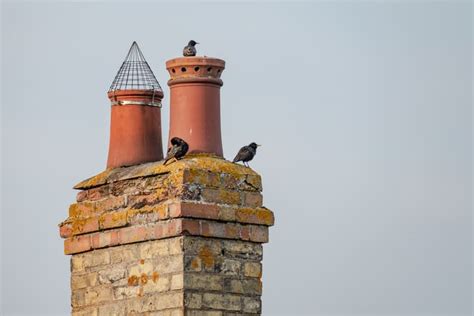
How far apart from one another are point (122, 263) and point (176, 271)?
0.61m

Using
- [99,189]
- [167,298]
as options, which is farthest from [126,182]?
[167,298]

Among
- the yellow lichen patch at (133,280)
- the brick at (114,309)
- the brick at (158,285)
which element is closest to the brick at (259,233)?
the brick at (158,285)

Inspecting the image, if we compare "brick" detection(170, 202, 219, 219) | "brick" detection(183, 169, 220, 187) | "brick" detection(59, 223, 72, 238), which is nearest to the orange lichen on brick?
"brick" detection(170, 202, 219, 219)

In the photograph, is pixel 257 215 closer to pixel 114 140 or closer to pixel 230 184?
pixel 230 184

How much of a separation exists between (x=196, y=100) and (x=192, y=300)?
1668 millimetres

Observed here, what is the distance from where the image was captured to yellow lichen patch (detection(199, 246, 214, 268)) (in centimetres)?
Answer: 1212

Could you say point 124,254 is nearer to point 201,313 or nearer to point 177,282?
point 177,282

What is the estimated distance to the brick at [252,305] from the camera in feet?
40.3

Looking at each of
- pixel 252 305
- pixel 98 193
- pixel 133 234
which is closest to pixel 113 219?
pixel 133 234

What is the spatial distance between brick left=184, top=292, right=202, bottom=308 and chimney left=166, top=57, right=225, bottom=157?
128cm

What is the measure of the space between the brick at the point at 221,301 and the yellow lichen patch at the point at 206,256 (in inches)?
8.8

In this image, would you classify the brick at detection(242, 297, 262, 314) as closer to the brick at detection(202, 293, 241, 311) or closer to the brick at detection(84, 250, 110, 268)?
the brick at detection(202, 293, 241, 311)

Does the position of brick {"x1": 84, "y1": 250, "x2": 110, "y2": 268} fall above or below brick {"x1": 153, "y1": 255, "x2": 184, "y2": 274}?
above

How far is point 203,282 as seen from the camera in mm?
12070
